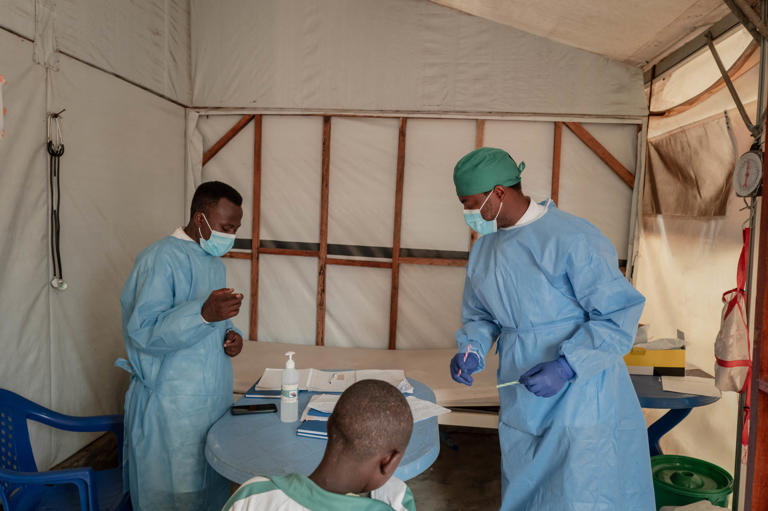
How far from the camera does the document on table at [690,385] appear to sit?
2401 millimetres

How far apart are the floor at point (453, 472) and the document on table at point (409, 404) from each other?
1.20m

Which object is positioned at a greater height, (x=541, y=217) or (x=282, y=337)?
(x=541, y=217)

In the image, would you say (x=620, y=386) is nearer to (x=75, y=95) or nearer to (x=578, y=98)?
(x=578, y=98)

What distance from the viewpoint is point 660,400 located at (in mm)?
2287

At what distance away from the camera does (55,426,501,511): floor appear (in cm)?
292

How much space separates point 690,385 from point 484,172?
1603mm

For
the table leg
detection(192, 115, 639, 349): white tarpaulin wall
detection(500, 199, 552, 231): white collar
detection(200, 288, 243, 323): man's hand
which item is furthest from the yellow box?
detection(200, 288, 243, 323): man's hand

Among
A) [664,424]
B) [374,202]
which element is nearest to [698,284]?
[664,424]

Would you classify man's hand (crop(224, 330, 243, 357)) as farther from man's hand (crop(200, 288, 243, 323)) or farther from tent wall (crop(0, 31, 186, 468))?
tent wall (crop(0, 31, 186, 468))

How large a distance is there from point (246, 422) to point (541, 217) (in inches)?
49.4

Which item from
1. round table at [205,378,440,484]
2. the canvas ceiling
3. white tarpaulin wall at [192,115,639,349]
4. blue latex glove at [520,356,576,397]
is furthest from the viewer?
white tarpaulin wall at [192,115,639,349]

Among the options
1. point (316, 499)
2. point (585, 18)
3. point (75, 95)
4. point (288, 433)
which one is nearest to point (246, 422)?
point (288, 433)

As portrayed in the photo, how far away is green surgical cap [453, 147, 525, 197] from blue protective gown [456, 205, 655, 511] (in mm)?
193

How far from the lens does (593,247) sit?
170cm
